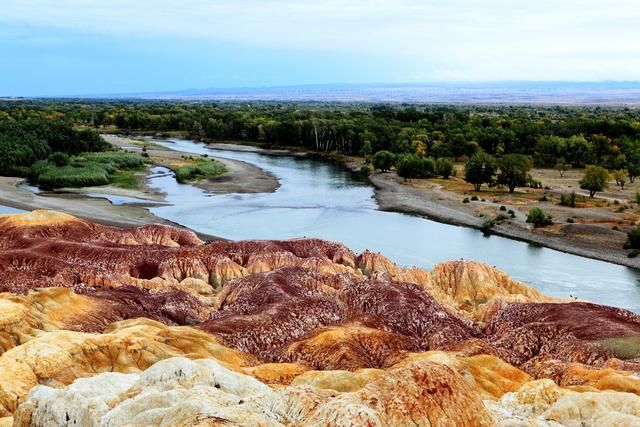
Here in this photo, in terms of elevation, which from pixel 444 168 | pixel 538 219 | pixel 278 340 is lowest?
pixel 538 219

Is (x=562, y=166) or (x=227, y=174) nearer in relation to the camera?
(x=227, y=174)

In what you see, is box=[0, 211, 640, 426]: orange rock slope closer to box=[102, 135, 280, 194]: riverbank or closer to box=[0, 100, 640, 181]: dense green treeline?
box=[102, 135, 280, 194]: riverbank

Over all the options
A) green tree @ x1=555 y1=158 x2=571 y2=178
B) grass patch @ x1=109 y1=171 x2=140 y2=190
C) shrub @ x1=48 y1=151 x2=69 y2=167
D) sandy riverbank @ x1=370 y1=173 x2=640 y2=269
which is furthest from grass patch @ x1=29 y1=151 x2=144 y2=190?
green tree @ x1=555 y1=158 x2=571 y2=178

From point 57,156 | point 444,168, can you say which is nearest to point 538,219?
point 444,168

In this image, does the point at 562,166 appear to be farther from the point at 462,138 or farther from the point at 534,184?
the point at 462,138

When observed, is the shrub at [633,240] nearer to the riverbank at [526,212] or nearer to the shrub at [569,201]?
the riverbank at [526,212]

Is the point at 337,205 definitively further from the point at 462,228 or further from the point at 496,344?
the point at 496,344

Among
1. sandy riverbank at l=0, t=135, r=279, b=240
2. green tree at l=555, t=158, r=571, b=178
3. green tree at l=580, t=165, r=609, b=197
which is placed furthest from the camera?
green tree at l=555, t=158, r=571, b=178
